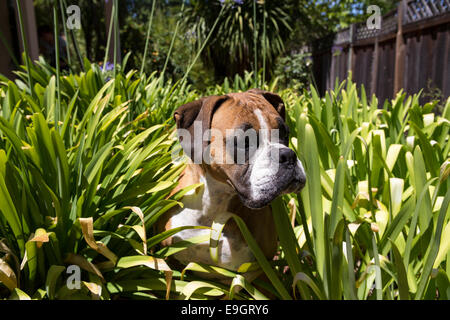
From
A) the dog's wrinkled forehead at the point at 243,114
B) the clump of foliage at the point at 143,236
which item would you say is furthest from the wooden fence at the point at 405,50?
the dog's wrinkled forehead at the point at 243,114

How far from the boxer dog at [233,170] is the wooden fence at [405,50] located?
181 inches

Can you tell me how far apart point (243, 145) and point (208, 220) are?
35cm

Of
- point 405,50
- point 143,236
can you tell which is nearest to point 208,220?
point 143,236

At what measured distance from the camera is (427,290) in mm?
1445

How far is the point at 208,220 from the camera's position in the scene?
1.47 metres

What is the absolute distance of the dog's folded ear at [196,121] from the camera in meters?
1.37

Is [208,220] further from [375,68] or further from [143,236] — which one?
[375,68]

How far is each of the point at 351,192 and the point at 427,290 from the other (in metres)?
0.77

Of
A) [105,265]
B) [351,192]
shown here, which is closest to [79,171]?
[105,265]

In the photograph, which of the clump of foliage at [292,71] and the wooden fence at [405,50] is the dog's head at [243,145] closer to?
the wooden fence at [405,50]

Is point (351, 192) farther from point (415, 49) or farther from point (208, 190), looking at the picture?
point (415, 49)

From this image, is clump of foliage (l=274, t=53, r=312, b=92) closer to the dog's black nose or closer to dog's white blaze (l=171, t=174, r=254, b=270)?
dog's white blaze (l=171, t=174, r=254, b=270)

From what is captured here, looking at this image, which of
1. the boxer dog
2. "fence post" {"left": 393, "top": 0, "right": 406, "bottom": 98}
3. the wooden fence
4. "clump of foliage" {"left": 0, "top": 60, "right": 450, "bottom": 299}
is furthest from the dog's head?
"fence post" {"left": 393, "top": 0, "right": 406, "bottom": 98}

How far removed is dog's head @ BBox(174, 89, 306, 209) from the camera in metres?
1.25
